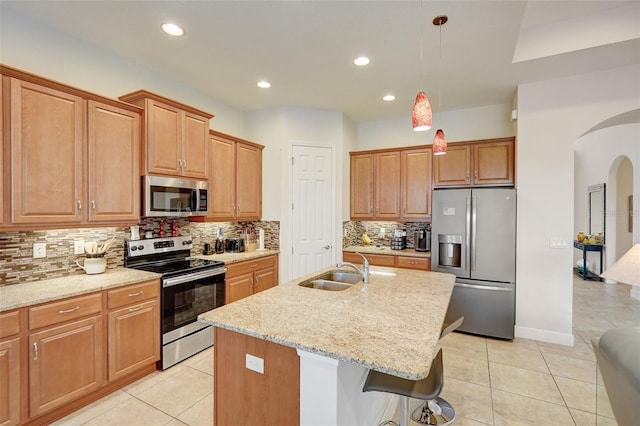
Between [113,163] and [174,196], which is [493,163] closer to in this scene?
[174,196]

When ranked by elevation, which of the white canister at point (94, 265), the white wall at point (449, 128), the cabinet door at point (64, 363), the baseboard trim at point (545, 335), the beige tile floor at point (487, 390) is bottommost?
the beige tile floor at point (487, 390)

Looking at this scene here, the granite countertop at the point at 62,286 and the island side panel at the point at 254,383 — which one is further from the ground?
the granite countertop at the point at 62,286

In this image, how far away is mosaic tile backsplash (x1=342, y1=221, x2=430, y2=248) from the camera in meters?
4.61

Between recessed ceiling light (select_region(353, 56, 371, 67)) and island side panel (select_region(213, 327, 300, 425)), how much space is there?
104 inches

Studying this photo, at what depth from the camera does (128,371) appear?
2420mm

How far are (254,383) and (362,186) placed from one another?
349cm

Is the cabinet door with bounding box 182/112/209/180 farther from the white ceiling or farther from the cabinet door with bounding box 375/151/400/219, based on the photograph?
the cabinet door with bounding box 375/151/400/219

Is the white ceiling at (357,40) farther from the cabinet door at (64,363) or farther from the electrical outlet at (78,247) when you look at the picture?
the cabinet door at (64,363)

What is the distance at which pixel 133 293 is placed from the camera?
95.7 inches

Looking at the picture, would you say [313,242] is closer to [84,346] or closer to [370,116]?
[370,116]

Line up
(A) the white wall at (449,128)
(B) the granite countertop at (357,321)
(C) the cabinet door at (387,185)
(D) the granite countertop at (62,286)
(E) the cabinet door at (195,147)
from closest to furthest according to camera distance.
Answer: (B) the granite countertop at (357,321) < (D) the granite countertop at (62,286) < (E) the cabinet door at (195,147) < (A) the white wall at (449,128) < (C) the cabinet door at (387,185)

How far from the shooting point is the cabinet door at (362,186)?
4.57 m

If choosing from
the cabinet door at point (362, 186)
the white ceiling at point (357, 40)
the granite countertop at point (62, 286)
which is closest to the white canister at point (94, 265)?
the granite countertop at point (62, 286)

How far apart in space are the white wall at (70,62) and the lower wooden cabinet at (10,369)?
1883 millimetres
